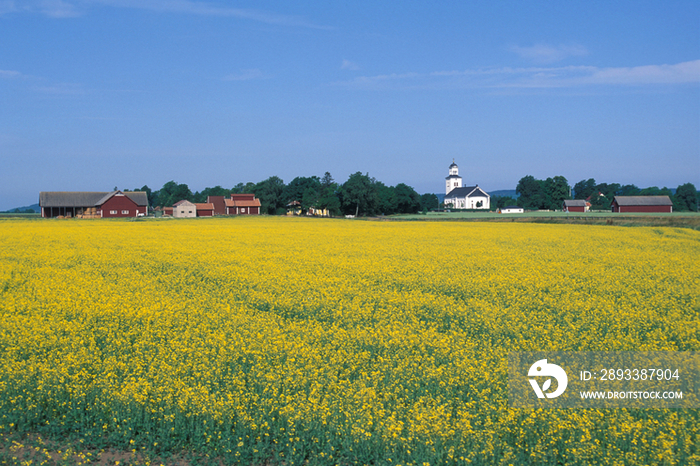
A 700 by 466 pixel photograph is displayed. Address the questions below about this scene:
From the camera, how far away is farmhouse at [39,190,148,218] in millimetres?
90500

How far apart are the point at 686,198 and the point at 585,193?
54.6 meters

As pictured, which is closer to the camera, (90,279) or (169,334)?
(169,334)

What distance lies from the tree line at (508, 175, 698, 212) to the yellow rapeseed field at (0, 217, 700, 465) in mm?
136121

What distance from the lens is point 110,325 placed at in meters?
8.74

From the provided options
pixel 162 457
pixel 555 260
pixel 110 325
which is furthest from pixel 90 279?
pixel 555 260

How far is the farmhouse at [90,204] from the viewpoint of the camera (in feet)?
297

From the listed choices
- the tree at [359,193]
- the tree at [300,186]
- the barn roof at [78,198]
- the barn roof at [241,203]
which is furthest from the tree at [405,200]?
the barn roof at [78,198]

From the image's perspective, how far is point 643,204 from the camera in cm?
10594

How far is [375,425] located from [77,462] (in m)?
3.07

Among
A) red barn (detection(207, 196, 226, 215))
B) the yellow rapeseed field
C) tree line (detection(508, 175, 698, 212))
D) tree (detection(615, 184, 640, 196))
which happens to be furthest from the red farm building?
tree (detection(615, 184, 640, 196))

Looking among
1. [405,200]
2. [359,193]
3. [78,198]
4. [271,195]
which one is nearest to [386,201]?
[405,200]

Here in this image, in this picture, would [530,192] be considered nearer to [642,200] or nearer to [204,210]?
[642,200]

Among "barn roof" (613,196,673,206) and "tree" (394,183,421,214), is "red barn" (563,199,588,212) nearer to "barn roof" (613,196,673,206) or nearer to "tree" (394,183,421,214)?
"barn roof" (613,196,673,206)

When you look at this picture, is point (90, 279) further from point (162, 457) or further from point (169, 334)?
point (162, 457)
